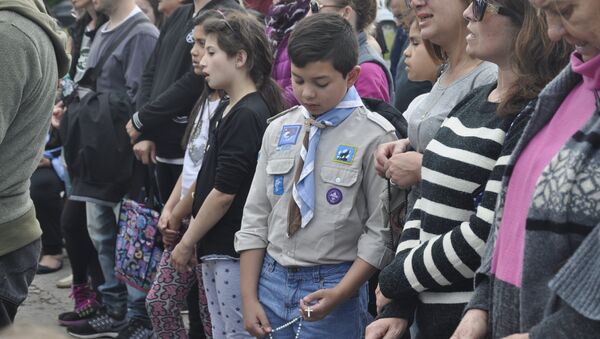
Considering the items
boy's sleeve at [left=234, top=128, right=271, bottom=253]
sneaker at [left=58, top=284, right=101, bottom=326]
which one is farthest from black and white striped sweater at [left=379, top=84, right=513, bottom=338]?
sneaker at [left=58, top=284, right=101, bottom=326]

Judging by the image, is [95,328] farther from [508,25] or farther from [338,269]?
[508,25]

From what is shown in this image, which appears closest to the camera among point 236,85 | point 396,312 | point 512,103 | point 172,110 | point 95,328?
point 512,103

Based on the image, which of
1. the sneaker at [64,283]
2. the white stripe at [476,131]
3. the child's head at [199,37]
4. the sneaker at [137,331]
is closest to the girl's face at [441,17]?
the white stripe at [476,131]

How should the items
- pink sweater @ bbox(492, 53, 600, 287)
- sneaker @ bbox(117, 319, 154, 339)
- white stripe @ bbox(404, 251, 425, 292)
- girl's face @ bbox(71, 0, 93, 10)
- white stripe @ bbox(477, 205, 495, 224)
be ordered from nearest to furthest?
pink sweater @ bbox(492, 53, 600, 287) → white stripe @ bbox(477, 205, 495, 224) → white stripe @ bbox(404, 251, 425, 292) → sneaker @ bbox(117, 319, 154, 339) → girl's face @ bbox(71, 0, 93, 10)

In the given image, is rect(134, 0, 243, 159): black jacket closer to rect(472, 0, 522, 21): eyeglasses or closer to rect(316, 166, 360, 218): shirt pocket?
rect(316, 166, 360, 218): shirt pocket

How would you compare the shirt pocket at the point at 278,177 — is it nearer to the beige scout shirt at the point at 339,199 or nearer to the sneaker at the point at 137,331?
the beige scout shirt at the point at 339,199

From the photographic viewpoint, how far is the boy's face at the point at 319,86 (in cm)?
388

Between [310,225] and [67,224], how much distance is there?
10.2ft

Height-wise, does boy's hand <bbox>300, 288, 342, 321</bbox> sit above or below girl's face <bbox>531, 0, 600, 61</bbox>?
below

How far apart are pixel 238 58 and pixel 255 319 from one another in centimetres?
137

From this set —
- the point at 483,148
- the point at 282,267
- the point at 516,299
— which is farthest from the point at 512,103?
the point at 282,267

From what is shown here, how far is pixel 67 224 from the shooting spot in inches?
256

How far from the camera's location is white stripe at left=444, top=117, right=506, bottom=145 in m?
2.85

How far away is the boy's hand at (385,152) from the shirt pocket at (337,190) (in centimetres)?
24
